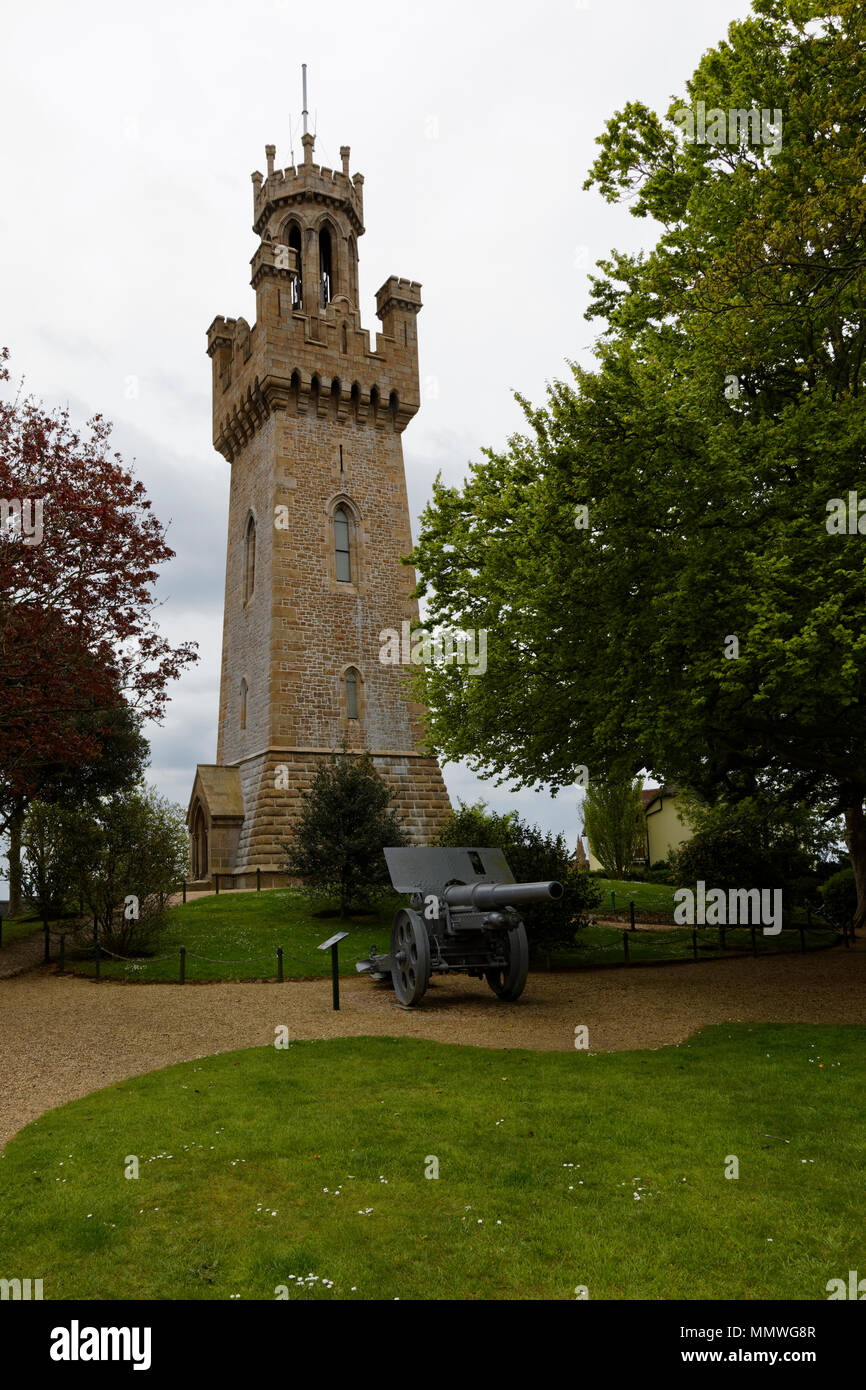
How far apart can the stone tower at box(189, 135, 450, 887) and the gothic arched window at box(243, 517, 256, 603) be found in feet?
0.22

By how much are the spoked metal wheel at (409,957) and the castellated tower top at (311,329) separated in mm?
20610

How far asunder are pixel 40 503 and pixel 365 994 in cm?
953

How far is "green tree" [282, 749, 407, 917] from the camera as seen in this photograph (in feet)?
70.3

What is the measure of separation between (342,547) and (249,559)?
3415 mm

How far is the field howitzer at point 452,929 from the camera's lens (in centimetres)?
1278

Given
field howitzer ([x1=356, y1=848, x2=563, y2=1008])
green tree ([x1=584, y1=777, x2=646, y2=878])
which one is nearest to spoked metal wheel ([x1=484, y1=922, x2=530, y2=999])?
field howitzer ([x1=356, y1=848, x2=563, y2=1008])

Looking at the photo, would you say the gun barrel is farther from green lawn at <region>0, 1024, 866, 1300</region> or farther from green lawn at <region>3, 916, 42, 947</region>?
green lawn at <region>3, 916, 42, 947</region>

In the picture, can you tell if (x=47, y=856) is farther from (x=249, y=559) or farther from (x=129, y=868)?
(x=249, y=559)

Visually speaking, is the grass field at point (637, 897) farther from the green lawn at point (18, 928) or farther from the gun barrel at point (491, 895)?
the green lawn at point (18, 928)

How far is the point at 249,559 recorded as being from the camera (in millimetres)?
30969
